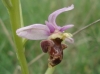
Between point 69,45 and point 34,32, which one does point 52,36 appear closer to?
point 34,32

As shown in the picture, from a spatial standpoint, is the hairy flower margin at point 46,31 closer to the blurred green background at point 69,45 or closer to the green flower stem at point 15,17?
the green flower stem at point 15,17

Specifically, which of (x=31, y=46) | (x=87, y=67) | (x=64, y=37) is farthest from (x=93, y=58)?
(x=64, y=37)

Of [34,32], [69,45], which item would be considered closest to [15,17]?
[34,32]

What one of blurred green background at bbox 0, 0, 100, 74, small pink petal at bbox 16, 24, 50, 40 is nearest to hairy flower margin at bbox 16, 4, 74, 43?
small pink petal at bbox 16, 24, 50, 40

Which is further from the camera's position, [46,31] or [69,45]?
[69,45]

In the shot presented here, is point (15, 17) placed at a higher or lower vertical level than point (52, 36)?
higher

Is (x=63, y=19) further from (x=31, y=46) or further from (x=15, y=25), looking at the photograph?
(x=15, y=25)

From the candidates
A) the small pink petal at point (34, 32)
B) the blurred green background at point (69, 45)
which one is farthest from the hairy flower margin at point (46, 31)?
the blurred green background at point (69, 45)
